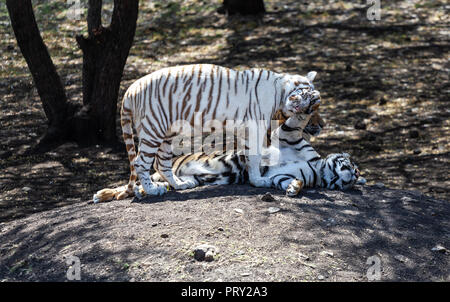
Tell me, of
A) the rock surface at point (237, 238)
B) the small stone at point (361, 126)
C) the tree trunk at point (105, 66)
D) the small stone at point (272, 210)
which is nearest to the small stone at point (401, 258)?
the rock surface at point (237, 238)

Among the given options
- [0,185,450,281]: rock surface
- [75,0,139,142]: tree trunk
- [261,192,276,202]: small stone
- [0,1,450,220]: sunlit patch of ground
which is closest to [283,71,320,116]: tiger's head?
[0,185,450,281]: rock surface

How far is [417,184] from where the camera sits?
7.27 m

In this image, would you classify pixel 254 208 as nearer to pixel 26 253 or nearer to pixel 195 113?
pixel 195 113

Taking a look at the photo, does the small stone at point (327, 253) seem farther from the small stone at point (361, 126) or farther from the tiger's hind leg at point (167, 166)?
the small stone at point (361, 126)

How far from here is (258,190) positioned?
19.3 feet

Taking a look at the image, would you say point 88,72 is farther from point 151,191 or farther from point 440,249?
point 440,249

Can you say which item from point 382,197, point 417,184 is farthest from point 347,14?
point 382,197

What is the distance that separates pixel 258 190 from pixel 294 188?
39 cm

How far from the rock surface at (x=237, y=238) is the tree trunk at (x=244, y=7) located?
305 inches

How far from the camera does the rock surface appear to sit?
4199mm

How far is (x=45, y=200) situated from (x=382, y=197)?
3731mm

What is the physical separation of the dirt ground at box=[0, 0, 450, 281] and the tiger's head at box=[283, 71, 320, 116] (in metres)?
0.84

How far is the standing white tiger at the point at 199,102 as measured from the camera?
5.80 meters

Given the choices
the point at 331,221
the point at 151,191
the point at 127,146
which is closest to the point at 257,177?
the point at 151,191
